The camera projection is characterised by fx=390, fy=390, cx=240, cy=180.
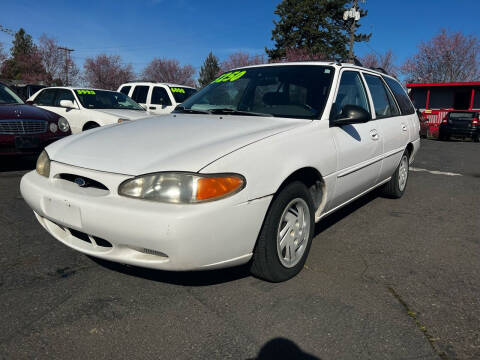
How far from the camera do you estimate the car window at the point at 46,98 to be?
29.5ft

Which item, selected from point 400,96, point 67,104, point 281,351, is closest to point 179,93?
point 67,104

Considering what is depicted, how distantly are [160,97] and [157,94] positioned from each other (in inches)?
5.4

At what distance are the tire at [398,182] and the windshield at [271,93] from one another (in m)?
2.08

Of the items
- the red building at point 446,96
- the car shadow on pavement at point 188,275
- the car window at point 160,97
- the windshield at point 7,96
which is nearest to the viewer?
the car shadow on pavement at point 188,275

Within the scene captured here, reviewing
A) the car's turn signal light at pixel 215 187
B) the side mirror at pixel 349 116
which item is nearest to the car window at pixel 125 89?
the side mirror at pixel 349 116

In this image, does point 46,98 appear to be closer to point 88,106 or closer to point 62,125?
point 88,106

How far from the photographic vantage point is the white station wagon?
6.76 ft

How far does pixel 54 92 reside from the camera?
901cm

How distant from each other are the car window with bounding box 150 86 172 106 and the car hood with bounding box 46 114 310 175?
24.8ft

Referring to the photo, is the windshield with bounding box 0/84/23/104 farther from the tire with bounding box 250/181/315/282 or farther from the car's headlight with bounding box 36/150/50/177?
the tire with bounding box 250/181/315/282

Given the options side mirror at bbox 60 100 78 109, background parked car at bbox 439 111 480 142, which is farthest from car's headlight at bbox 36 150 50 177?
background parked car at bbox 439 111 480 142

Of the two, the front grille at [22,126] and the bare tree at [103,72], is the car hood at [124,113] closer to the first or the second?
the front grille at [22,126]

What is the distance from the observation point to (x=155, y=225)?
6.53 feet

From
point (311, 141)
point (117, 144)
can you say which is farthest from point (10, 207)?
point (311, 141)
